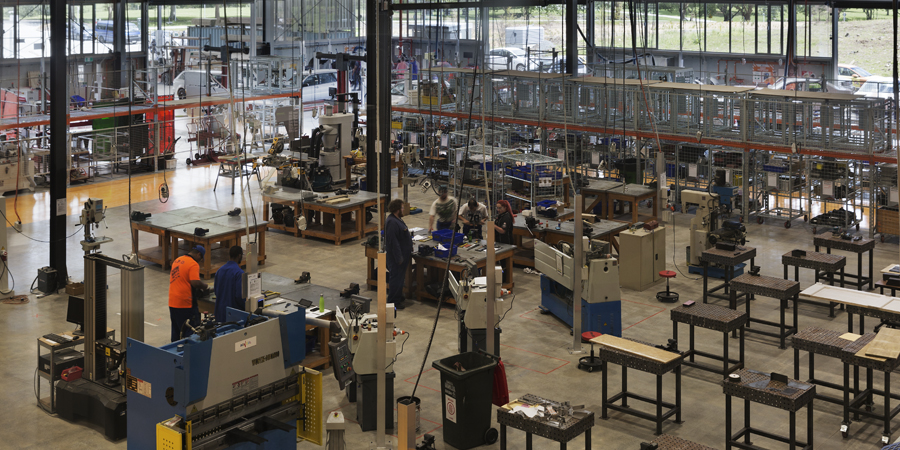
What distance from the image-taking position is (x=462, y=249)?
41.6ft

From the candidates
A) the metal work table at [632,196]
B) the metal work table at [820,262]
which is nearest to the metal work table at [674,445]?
the metal work table at [820,262]

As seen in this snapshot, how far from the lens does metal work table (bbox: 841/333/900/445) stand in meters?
8.06

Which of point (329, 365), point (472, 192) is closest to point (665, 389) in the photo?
point (329, 365)

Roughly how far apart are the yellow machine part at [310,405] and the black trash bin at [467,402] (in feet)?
3.48

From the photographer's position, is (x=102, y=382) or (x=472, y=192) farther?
(x=472, y=192)

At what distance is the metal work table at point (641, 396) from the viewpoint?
8195 millimetres


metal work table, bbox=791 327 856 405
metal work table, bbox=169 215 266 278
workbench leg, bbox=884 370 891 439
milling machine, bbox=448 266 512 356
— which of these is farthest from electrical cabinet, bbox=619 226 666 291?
metal work table, bbox=169 215 266 278

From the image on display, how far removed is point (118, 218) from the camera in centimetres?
1709

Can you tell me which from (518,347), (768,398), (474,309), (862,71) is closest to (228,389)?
(474,309)

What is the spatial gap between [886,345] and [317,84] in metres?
25.2

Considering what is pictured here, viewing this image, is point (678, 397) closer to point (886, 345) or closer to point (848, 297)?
point (886, 345)

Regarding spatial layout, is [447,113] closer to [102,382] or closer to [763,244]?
[763,244]

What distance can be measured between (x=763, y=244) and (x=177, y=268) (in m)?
9.97

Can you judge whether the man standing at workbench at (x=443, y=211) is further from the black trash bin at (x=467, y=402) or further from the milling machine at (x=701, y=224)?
the black trash bin at (x=467, y=402)
